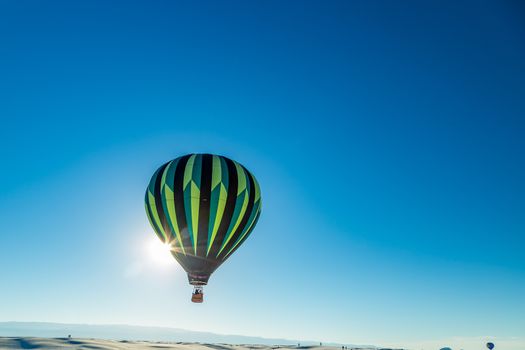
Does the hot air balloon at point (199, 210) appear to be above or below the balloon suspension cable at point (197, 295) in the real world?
above

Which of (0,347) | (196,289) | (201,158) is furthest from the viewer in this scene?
(0,347)

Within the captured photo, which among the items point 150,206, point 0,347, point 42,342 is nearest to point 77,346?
point 42,342

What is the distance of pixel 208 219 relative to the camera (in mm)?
30141

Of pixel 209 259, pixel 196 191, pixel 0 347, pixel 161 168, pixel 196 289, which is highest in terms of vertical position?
pixel 161 168

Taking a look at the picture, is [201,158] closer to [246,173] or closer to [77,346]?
[246,173]

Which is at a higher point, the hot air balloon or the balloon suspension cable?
the hot air balloon

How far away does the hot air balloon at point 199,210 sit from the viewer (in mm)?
29844

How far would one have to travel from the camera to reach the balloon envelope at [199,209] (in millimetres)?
29891

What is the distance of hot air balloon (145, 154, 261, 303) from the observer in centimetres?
2984

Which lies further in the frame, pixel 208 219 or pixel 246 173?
pixel 246 173

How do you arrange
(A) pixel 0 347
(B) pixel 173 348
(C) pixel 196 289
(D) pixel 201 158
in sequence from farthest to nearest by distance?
(B) pixel 173 348
(A) pixel 0 347
(D) pixel 201 158
(C) pixel 196 289

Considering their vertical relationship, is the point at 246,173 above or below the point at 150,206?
above

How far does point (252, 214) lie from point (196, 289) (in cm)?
722

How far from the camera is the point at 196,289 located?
2970 cm
